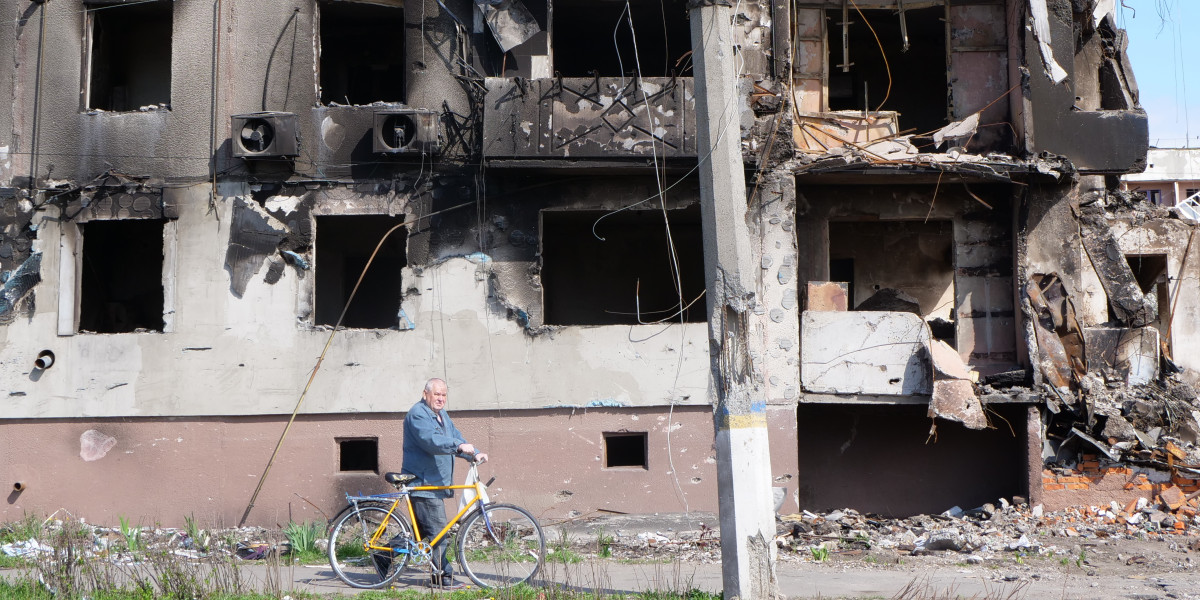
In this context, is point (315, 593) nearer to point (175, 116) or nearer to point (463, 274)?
point (463, 274)

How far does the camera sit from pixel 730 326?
23.5 feet

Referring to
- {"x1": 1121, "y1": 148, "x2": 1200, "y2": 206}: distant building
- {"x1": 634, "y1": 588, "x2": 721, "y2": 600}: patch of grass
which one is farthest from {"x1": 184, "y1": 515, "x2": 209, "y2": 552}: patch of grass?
{"x1": 1121, "y1": 148, "x2": 1200, "y2": 206}: distant building

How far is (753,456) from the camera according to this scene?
6.93 m

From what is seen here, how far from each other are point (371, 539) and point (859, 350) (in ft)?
20.7

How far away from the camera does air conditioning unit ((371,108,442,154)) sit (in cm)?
1114

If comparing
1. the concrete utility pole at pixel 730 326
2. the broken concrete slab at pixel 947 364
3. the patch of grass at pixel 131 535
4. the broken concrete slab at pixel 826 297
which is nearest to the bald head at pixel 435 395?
the concrete utility pole at pixel 730 326

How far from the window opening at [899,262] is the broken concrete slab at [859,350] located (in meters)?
4.16

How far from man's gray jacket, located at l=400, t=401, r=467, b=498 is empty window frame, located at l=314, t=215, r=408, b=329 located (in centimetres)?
770

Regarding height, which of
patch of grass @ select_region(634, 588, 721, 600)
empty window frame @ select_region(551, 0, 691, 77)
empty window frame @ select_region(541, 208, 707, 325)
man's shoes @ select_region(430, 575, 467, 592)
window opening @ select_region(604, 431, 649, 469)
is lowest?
man's shoes @ select_region(430, 575, 467, 592)

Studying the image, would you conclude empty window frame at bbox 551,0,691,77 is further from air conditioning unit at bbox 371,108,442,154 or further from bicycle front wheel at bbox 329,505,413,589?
bicycle front wheel at bbox 329,505,413,589

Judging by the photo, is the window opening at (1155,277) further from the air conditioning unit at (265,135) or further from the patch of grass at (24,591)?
the patch of grass at (24,591)

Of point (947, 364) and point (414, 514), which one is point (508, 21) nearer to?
point (414, 514)

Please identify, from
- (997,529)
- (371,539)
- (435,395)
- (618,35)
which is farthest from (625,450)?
(618,35)

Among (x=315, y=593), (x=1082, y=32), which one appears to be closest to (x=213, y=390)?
(x=315, y=593)
